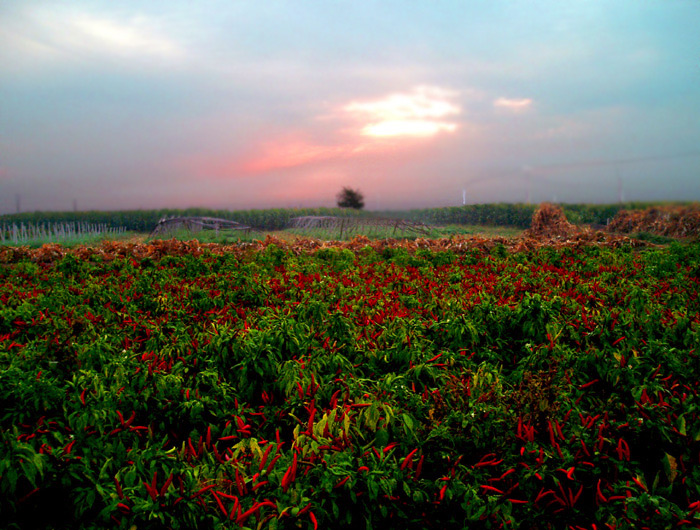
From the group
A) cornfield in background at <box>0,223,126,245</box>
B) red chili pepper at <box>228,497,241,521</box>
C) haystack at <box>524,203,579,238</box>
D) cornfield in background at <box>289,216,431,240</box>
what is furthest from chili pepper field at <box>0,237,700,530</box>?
cornfield in background at <box>0,223,126,245</box>

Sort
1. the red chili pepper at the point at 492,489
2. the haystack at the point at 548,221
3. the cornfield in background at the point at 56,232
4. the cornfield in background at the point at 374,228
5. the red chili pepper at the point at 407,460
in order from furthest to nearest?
the cornfield in background at the point at 56,232, the cornfield in background at the point at 374,228, the haystack at the point at 548,221, the red chili pepper at the point at 407,460, the red chili pepper at the point at 492,489

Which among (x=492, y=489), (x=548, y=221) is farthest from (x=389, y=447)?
(x=548, y=221)

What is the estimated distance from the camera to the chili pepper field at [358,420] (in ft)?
7.48

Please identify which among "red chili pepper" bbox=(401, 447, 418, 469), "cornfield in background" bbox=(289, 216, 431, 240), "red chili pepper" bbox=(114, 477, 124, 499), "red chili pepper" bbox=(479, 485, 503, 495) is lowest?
"red chili pepper" bbox=(479, 485, 503, 495)

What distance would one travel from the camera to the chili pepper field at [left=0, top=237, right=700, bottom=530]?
2.28 metres

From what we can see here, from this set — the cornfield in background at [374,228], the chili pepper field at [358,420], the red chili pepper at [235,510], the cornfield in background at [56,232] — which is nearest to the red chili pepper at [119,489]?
the chili pepper field at [358,420]

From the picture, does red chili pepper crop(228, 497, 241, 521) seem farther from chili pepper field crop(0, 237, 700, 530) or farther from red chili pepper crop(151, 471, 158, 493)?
red chili pepper crop(151, 471, 158, 493)

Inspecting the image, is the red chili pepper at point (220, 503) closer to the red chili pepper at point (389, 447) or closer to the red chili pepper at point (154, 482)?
the red chili pepper at point (154, 482)

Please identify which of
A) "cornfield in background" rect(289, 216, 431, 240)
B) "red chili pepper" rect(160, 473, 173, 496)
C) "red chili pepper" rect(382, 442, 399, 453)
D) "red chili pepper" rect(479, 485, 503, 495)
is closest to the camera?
"red chili pepper" rect(160, 473, 173, 496)

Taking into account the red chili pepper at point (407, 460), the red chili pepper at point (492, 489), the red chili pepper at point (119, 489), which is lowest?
the red chili pepper at point (492, 489)

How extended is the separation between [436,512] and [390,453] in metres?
0.36

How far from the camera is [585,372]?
4.07 metres

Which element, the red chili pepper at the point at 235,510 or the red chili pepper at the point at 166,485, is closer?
the red chili pepper at the point at 235,510

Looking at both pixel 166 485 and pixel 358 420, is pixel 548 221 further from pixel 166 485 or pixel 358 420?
pixel 166 485
